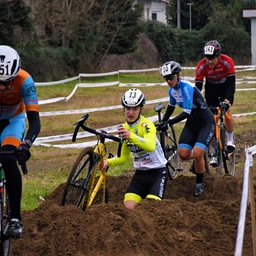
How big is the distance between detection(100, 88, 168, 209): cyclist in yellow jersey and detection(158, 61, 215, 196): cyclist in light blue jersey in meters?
1.25

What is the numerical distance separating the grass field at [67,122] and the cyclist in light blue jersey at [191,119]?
86.2 inches

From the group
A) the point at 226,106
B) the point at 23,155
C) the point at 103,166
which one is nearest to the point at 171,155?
the point at 226,106

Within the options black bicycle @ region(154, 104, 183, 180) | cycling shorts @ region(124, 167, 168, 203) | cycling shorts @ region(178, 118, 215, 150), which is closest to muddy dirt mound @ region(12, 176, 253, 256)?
cycling shorts @ region(124, 167, 168, 203)

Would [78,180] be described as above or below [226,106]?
below

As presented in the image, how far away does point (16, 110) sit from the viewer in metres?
6.68

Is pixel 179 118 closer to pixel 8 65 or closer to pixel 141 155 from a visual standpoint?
pixel 141 155

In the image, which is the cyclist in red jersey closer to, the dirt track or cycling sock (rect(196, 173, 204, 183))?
cycling sock (rect(196, 173, 204, 183))

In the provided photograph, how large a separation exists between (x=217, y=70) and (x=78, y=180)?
5001 millimetres

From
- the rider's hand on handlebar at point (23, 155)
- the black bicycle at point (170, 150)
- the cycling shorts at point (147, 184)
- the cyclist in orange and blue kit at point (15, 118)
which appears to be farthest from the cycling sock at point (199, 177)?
the rider's hand on handlebar at point (23, 155)

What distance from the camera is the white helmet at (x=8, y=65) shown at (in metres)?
6.00

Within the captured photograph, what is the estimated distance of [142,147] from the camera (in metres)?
7.64

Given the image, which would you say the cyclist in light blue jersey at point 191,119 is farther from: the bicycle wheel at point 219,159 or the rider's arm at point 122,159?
the rider's arm at point 122,159

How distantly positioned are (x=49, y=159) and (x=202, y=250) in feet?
25.2

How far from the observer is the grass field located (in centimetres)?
1109
